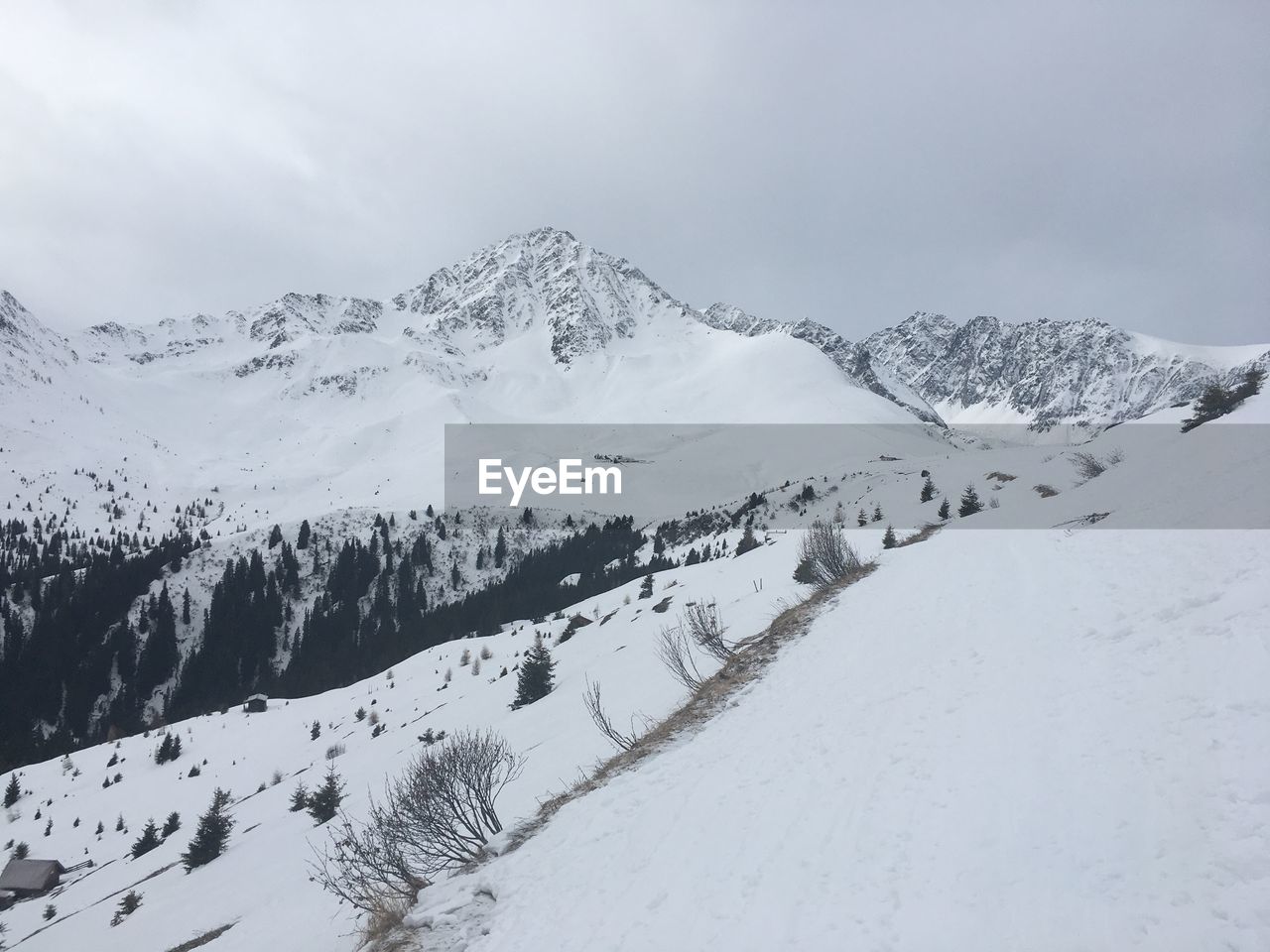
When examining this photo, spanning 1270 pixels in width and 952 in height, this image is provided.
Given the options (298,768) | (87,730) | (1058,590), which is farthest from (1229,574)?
(87,730)

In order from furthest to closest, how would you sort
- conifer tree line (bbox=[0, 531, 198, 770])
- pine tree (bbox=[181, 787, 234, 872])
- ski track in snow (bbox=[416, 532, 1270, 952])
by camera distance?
conifer tree line (bbox=[0, 531, 198, 770]), pine tree (bbox=[181, 787, 234, 872]), ski track in snow (bbox=[416, 532, 1270, 952])

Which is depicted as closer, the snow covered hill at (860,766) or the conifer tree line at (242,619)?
the snow covered hill at (860,766)

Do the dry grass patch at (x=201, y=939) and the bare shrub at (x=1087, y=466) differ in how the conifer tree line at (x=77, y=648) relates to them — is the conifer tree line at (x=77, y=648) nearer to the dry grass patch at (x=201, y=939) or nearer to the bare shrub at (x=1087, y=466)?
the dry grass patch at (x=201, y=939)

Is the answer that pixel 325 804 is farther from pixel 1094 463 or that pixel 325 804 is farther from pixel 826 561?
pixel 1094 463

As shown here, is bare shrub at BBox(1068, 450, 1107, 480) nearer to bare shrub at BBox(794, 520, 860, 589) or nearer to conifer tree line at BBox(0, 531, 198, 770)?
bare shrub at BBox(794, 520, 860, 589)

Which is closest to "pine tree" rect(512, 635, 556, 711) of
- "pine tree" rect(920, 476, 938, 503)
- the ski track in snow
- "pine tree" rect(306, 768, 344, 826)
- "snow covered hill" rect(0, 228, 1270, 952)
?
"snow covered hill" rect(0, 228, 1270, 952)

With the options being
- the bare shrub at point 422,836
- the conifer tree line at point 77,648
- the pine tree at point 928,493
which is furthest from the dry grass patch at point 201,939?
the conifer tree line at point 77,648

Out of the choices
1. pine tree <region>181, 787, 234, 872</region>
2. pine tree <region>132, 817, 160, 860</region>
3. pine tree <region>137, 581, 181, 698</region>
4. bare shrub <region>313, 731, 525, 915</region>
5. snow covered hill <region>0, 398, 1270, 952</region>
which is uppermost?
snow covered hill <region>0, 398, 1270, 952</region>

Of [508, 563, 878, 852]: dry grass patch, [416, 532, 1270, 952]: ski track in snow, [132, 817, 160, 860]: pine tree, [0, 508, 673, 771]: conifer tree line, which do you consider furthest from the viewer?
[0, 508, 673, 771]: conifer tree line
